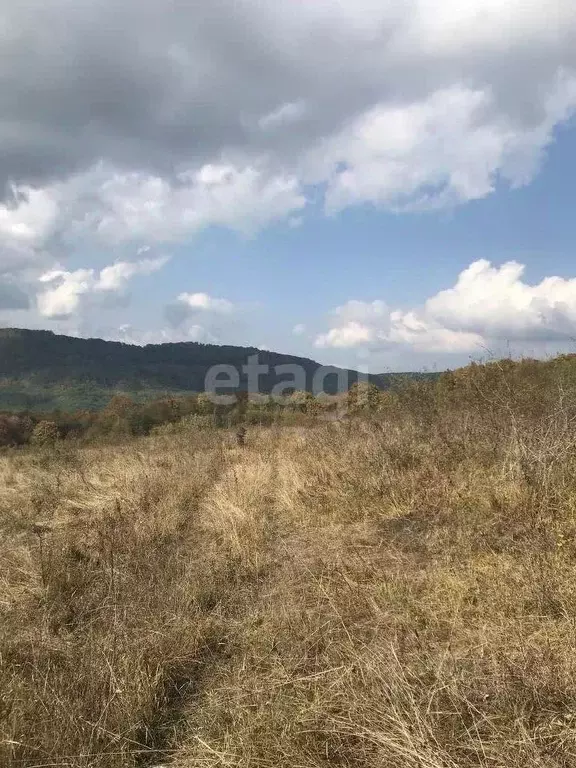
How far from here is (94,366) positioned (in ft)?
231

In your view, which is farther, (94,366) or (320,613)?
(94,366)

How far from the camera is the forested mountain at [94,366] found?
57375mm

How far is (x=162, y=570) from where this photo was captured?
4547mm

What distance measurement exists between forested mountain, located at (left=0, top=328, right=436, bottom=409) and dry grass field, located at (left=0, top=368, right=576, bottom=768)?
153 feet

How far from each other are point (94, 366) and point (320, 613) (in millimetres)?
71377

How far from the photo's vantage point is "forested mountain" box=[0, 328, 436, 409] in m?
57.4

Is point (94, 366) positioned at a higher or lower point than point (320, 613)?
higher

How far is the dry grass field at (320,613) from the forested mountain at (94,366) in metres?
46.7

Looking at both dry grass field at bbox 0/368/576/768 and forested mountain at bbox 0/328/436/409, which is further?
forested mountain at bbox 0/328/436/409

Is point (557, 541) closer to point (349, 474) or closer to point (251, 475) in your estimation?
point (349, 474)

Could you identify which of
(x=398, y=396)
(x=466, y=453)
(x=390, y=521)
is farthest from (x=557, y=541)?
(x=398, y=396)

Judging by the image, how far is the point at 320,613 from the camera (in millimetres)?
3541

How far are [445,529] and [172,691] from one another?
2.61 m

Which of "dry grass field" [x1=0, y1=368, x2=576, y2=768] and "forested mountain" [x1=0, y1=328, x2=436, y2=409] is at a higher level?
"forested mountain" [x1=0, y1=328, x2=436, y2=409]
